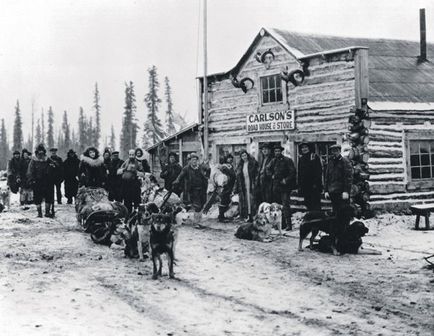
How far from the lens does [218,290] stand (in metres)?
7.26

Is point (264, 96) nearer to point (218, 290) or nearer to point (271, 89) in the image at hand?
point (271, 89)

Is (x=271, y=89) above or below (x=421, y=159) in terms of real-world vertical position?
above

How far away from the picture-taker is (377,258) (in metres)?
9.49

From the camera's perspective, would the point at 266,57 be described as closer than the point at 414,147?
No

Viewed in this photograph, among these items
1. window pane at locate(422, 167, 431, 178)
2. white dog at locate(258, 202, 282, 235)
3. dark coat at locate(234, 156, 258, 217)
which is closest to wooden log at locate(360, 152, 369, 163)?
window pane at locate(422, 167, 431, 178)

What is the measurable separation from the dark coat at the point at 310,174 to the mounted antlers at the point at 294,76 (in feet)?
12.8

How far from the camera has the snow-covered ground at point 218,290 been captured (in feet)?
18.7

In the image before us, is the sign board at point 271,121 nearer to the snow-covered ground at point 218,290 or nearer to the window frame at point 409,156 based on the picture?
the window frame at point 409,156

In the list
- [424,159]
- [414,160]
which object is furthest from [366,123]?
[424,159]

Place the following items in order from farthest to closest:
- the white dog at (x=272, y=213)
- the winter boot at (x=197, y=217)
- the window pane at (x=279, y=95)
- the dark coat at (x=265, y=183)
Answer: the window pane at (x=279, y=95) → the winter boot at (x=197, y=217) → the dark coat at (x=265, y=183) → the white dog at (x=272, y=213)

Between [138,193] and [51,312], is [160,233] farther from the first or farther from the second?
[138,193]

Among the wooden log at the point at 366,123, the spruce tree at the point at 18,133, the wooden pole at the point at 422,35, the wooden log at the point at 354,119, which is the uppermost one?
the spruce tree at the point at 18,133

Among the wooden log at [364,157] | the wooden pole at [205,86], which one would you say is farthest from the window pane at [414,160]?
the wooden pole at [205,86]

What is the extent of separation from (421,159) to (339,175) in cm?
515
